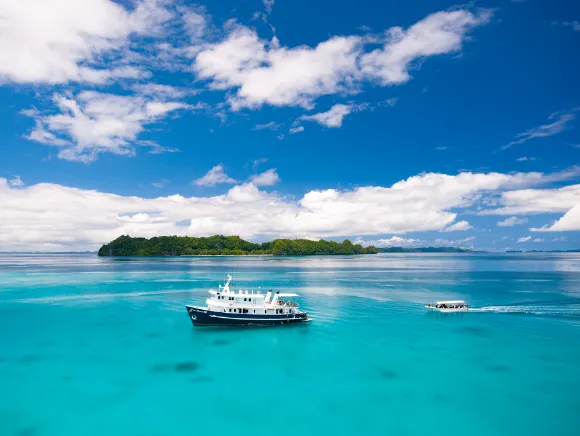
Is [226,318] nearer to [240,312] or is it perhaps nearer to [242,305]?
[240,312]

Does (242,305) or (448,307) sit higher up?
(242,305)

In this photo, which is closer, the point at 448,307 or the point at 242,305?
the point at 242,305

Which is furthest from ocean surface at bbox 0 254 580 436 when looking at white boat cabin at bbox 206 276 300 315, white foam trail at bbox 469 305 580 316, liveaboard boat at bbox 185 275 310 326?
white boat cabin at bbox 206 276 300 315

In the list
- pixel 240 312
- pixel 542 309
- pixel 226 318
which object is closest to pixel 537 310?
pixel 542 309

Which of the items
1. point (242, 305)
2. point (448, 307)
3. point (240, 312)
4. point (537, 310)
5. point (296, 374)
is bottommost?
point (296, 374)

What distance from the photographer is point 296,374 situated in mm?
38000

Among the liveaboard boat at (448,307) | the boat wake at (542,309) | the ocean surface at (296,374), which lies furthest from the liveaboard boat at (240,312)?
the boat wake at (542,309)

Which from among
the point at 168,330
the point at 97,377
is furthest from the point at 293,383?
the point at 168,330

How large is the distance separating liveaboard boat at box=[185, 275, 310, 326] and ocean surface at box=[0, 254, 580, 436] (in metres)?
1.47

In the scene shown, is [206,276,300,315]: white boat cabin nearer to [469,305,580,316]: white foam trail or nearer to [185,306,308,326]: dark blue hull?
[185,306,308,326]: dark blue hull

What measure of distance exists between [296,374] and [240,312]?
19.3m

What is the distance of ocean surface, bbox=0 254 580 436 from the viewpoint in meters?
28.3

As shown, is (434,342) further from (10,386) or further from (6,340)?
(6,340)

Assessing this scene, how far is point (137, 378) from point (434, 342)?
36.6m
